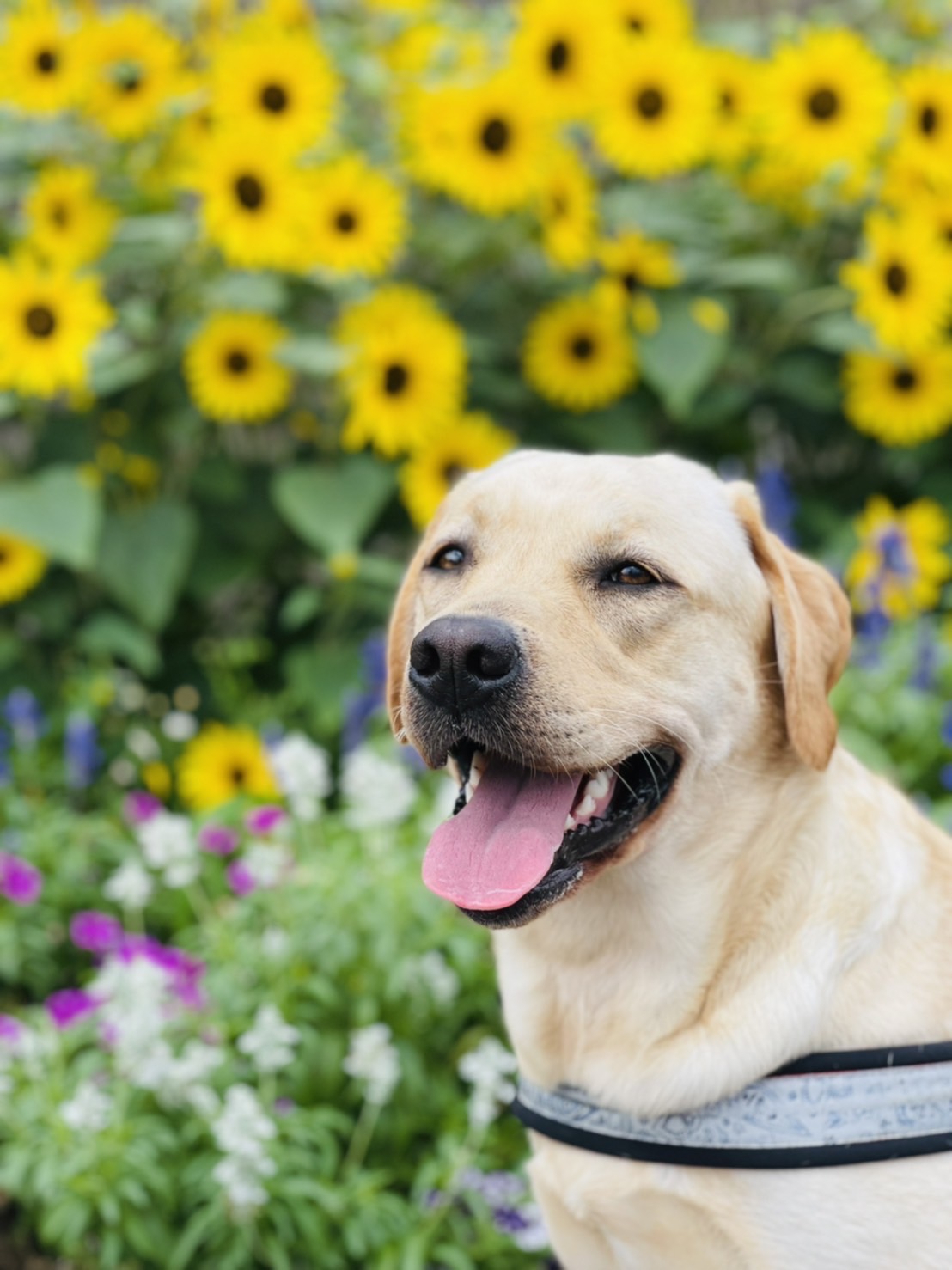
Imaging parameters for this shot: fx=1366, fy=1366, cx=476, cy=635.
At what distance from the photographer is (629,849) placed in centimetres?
220

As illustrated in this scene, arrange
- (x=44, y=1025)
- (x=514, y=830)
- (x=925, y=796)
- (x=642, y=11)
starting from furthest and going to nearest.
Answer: (x=642, y=11), (x=925, y=796), (x=44, y=1025), (x=514, y=830)

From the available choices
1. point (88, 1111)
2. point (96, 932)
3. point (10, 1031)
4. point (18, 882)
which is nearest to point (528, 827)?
point (88, 1111)

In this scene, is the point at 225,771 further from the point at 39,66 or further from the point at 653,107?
the point at 653,107

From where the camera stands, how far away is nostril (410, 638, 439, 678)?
205 cm

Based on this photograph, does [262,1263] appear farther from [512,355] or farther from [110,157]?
[110,157]

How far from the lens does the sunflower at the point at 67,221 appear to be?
5094 mm

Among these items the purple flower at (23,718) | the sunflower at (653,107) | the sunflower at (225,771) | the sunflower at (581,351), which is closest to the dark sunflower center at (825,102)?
the sunflower at (653,107)

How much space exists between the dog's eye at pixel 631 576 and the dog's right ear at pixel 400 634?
18.5 inches

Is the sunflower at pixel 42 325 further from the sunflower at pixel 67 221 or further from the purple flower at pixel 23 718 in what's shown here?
the purple flower at pixel 23 718

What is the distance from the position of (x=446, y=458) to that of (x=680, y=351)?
0.97 meters

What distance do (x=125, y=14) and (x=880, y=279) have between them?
3123 millimetres

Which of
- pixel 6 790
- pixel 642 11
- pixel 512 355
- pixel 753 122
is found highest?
pixel 642 11

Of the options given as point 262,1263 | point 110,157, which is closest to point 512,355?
point 110,157

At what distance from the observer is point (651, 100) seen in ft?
17.4
